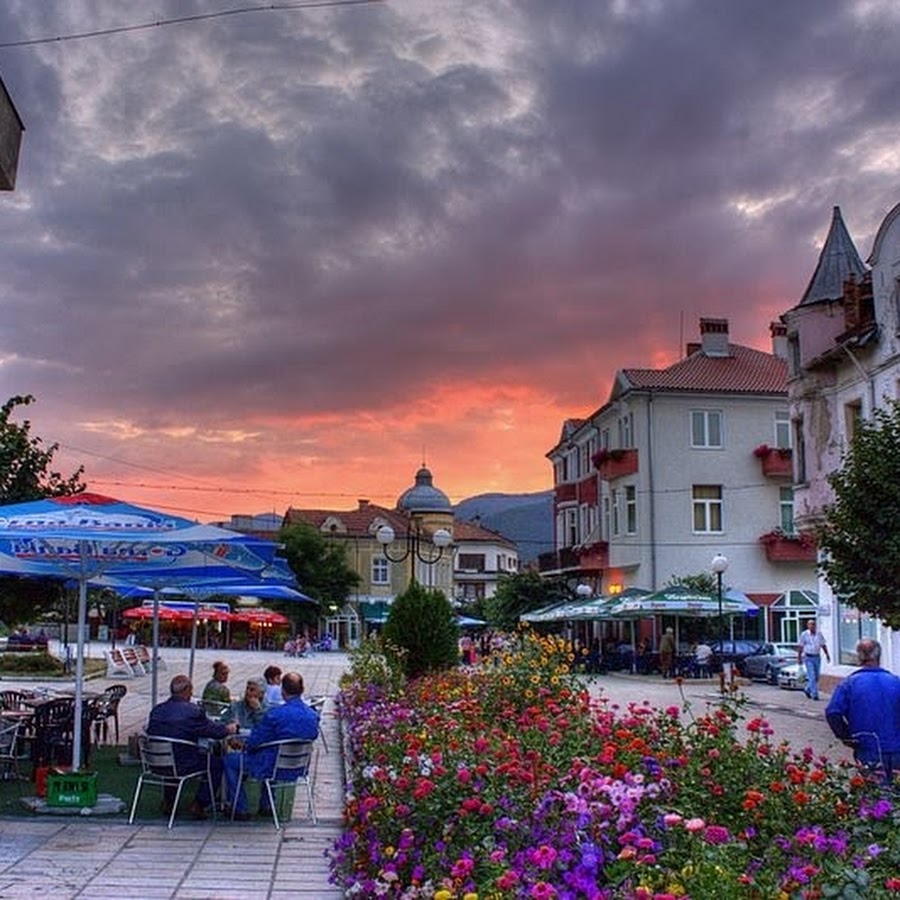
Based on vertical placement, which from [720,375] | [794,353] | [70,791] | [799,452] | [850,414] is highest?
[720,375]

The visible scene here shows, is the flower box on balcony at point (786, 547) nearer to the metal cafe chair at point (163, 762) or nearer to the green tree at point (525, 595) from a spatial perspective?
the green tree at point (525, 595)

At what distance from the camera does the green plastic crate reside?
9922mm

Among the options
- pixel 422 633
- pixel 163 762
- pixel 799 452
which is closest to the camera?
pixel 163 762

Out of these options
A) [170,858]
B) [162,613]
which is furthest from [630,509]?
[170,858]

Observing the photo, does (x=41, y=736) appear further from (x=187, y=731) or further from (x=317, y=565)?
(x=317, y=565)

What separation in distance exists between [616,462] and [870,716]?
38.2 m

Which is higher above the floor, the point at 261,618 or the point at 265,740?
the point at 261,618

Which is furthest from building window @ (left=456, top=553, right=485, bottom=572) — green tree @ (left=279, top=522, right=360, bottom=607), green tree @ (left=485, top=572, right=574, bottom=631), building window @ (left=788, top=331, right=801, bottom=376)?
building window @ (left=788, top=331, right=801, bottom=376)

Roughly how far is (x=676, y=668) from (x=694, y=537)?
10595 millimetres

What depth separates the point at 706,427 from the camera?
150 feet

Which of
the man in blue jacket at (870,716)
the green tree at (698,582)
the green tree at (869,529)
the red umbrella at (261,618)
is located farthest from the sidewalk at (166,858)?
the red umbrella at (261,618)

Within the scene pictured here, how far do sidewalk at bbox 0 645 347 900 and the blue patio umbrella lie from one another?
1580 mm

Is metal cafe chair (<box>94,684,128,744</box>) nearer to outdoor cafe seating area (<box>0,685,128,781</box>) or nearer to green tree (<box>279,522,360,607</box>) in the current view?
outdoor cafe seating area (<box>0,685,128,781</box>)

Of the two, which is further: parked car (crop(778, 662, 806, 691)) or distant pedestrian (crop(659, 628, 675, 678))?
distant pedestrian (crop(659, 628, 675, 678))
